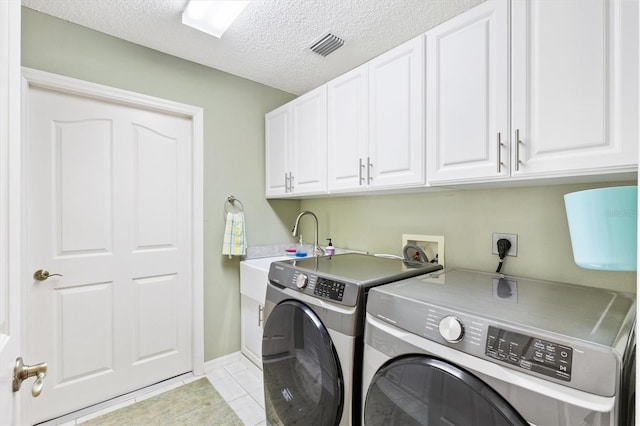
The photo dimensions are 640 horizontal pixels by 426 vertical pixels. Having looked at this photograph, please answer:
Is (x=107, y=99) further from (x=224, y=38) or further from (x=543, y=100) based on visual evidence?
(x=543, y=100)

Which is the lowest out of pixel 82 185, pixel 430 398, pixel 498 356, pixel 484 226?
pixel 430 398

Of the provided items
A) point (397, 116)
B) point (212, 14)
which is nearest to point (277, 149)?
point (212, 14)

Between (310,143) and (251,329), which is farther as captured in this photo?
(251,329)

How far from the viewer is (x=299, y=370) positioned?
1.46 meters

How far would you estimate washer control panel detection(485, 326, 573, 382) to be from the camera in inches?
28.6

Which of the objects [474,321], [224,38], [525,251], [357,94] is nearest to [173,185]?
[224,38]

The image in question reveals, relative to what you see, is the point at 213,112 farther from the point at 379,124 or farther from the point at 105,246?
the point at 379,124

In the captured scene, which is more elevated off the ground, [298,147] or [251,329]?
[298,147]

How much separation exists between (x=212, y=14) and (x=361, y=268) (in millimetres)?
1646

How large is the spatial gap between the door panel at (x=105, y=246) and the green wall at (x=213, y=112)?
161 millimetres

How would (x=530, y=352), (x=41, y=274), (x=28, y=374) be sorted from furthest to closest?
(x=41, y=274)
(x=530, y=352)
(x=28, y=374)

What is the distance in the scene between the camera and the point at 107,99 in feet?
6.46

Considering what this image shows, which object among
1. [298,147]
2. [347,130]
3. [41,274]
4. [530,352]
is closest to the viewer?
[530,352]

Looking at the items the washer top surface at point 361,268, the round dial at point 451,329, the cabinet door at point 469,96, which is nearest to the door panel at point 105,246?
the washer top surface at point 361,268
